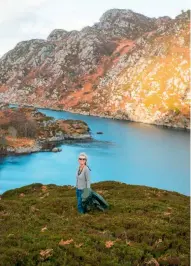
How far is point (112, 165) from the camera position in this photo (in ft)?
497

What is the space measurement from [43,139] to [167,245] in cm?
17593

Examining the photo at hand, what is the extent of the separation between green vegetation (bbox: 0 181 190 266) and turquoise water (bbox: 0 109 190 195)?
3614 inches

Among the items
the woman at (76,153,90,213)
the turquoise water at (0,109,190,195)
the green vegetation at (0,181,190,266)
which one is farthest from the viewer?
the turquoise water at (0,109,190,195)

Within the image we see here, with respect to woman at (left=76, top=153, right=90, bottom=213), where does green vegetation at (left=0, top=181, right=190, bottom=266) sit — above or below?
below

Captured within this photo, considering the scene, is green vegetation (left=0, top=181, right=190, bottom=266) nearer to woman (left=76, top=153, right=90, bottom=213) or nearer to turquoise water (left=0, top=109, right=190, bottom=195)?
woman (left=76, top=153, right=90, bottom=213)

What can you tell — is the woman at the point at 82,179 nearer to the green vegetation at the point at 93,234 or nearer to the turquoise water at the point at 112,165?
the green vegetation at the point at 93,234

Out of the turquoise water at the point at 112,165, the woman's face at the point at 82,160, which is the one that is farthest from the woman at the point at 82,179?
the turquoise water at the point at 112,165

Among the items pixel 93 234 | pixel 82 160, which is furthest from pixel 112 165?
pixel 93 234

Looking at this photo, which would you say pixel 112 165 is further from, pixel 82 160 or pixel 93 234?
pixel 93 234

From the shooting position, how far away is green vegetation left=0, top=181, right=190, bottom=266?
54.0 feet

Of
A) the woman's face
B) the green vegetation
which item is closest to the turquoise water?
the green vegetation

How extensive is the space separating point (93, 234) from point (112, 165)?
132 metres

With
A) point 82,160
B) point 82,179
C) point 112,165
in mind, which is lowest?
point 112,165

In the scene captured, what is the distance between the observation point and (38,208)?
89.9ft
